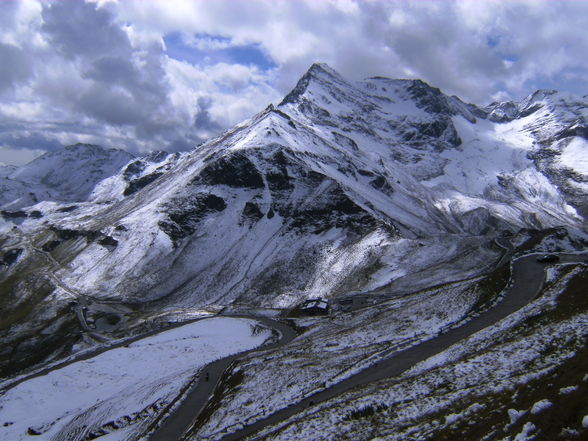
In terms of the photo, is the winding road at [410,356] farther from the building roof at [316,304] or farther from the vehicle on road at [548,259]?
the building roof at [316,304]

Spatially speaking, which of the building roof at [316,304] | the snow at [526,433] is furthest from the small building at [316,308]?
the snow at [526,433]

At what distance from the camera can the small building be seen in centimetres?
8344

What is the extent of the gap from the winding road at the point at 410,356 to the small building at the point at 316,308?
38.7 metres

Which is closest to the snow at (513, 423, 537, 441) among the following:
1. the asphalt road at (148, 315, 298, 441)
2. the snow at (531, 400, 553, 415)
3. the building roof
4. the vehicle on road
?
→ the snow at (531, 400, 553, 415)

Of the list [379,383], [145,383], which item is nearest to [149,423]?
[145,383]

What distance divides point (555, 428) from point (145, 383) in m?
41.2

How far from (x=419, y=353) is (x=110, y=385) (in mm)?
32645

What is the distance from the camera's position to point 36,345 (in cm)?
11456

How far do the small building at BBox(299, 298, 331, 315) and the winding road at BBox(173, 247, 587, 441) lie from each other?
127ft

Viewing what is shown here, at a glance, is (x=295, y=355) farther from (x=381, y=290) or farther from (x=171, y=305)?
(x=171, y=305)

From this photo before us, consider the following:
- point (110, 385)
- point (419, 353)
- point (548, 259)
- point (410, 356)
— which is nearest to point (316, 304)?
point (548, 259)

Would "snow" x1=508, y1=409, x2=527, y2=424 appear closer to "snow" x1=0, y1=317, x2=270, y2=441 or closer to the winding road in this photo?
the winding road

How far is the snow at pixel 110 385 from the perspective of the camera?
131ft

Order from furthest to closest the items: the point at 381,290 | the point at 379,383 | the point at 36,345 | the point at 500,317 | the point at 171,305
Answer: the point at 171,305 < the point at 36,345 < the point at 381,290 < the point at 500,317 < the point at 379,383
